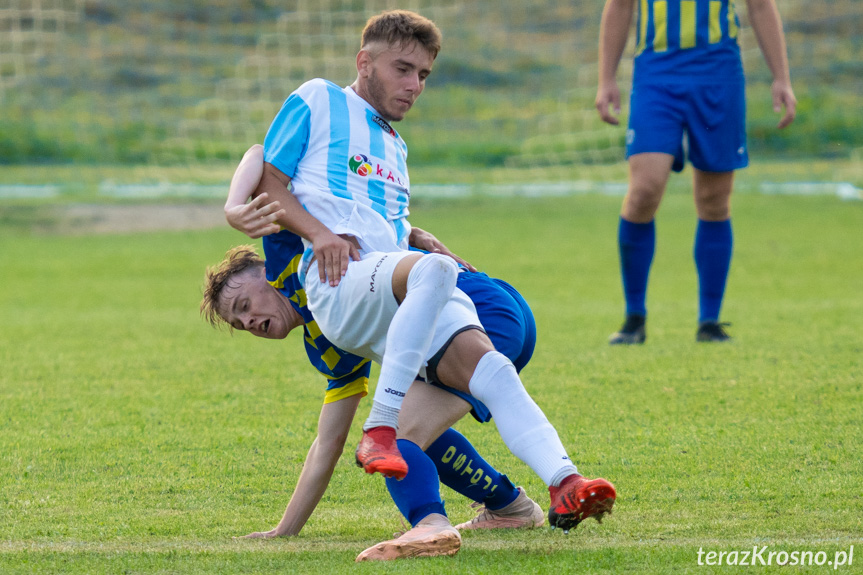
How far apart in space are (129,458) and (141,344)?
2484 millimetres

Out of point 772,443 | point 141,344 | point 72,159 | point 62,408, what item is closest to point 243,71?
point 72,159

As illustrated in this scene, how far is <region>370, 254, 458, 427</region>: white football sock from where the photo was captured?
255cm

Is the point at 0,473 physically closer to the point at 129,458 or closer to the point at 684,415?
the point at 129,458

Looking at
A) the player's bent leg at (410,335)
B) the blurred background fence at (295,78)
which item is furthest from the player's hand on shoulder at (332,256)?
the blurred background fence at (295,78)

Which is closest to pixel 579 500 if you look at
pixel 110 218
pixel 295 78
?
pixel 110 218

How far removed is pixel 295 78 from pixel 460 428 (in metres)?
14.6

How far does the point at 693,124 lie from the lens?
17.5 ft

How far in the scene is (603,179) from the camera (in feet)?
53.2

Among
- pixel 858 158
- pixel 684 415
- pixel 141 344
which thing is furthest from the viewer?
pixel 858 158

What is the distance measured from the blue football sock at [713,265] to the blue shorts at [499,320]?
274 cm

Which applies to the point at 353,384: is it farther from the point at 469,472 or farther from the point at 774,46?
the point at 774,46

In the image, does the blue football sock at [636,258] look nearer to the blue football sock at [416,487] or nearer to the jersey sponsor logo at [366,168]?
the jersey sponsor logo at [366,168]

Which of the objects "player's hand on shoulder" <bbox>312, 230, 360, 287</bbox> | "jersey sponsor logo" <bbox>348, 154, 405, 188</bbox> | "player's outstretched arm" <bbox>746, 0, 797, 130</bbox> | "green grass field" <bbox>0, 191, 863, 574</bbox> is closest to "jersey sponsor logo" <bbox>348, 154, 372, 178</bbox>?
"jersey sponsor logo" <bbox>348, 154, 405, 188</bbox>

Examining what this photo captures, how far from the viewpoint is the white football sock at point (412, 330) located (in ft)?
8.36
